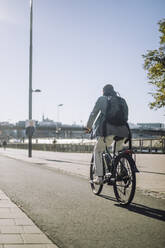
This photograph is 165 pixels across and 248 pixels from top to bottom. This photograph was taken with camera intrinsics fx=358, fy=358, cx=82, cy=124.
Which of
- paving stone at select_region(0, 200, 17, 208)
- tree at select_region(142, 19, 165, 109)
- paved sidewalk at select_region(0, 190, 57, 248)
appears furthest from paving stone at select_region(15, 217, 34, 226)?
tree at select_region(142, 19, 165, 109)

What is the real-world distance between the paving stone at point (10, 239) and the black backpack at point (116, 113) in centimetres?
254

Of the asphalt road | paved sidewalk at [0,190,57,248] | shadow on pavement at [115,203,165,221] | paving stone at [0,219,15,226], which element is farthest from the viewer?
shadow on pavement at [115,203,165,221]

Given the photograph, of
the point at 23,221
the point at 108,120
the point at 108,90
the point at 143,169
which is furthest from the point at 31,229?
the point at 143,169

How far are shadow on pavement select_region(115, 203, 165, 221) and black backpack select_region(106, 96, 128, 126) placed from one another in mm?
1215

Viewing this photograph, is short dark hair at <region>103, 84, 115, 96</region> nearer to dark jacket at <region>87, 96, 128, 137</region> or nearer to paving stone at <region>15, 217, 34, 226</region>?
dark jacket at <region>87, 96, 128, 137</region>

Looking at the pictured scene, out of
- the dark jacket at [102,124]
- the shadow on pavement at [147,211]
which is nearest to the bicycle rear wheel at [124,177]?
the shadow on pavement at [147,211]

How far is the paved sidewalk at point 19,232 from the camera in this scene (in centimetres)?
301

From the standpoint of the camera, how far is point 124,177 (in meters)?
4.90

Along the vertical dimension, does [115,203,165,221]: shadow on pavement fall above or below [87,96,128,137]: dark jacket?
below

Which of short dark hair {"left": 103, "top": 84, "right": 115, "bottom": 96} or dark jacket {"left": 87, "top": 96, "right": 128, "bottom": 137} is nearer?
dark jacket {"left": 87, "top": 96, "right": 128, "bottom": 137}

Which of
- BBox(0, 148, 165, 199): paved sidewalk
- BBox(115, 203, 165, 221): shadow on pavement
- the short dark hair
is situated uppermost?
the short dark hair

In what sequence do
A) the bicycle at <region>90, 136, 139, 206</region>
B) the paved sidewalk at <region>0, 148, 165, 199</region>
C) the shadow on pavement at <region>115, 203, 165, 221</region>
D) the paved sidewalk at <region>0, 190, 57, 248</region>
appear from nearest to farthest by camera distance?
the paved sidewalk at <region>0, 190, 57, 248</region>
the shadow on pavement at <region>115, 203, 165, 221</region>
the bicycle at <region>90, 136, 139, 206</region>
the paved sidewalk at <region>0, 148, 165, 199</region>

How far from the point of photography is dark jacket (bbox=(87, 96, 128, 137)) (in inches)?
211

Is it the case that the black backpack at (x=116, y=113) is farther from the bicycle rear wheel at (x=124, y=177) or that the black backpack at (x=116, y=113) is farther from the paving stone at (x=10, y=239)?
the paving stone at (x=10, y=239)
